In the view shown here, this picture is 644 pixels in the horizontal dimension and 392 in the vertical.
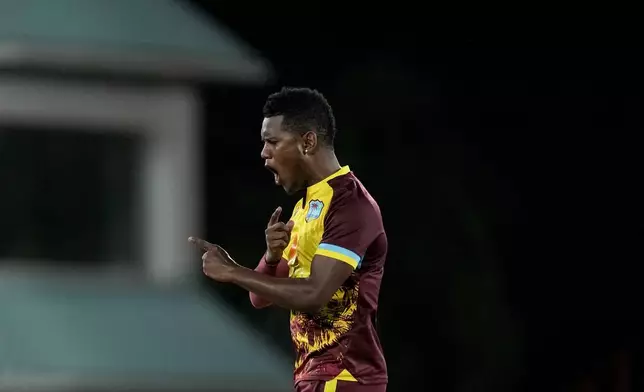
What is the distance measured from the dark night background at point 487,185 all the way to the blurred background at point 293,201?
0.05ft

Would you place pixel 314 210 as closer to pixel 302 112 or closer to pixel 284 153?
pixel 284 153

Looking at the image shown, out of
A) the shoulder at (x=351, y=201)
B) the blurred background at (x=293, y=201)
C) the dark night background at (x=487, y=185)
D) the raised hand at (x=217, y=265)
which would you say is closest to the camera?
the raised hand at (x=217, y=265)

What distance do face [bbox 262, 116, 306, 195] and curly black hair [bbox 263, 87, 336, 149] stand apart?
0.02 m

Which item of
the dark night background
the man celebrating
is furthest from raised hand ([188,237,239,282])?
the dark night background

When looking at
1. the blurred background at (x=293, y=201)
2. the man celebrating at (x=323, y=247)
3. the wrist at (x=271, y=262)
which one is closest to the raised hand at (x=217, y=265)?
the man celebrating at (x=323, y=247)

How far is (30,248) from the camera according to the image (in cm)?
829

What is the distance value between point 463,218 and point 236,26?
1.88 metres

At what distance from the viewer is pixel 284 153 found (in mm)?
4559

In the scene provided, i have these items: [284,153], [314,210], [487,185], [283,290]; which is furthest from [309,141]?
[487,185]

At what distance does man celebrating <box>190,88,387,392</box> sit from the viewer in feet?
14.5

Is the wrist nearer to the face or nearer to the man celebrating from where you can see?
the man celebrating

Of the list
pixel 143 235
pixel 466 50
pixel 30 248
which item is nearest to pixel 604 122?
pixel 466 50

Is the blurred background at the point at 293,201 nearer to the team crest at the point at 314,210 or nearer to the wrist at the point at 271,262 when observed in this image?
the wrist at the point at 271,262

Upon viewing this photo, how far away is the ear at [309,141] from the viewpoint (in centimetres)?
457
